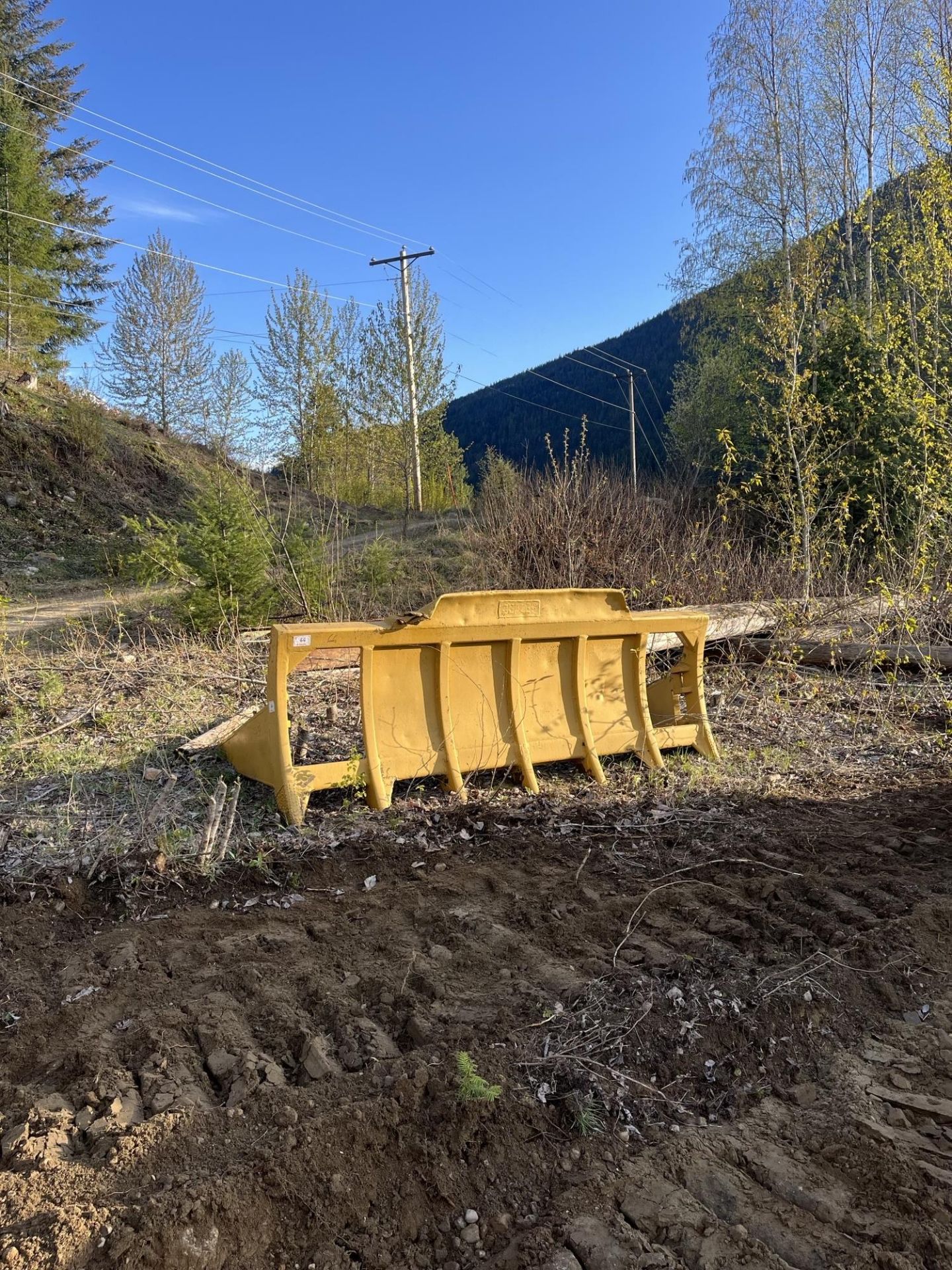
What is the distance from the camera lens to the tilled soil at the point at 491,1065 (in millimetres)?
1979

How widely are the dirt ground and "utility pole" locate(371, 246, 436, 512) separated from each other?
24.2 metres

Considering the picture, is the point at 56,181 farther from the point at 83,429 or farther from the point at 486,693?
the point at 486,693

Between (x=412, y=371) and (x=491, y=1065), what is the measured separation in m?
27.5

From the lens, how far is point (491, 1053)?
8.55 feet

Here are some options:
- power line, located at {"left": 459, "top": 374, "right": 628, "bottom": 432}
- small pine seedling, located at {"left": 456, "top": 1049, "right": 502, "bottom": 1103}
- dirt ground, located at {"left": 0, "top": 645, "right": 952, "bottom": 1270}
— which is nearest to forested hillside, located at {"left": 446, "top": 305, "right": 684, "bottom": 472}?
power line, located at {"left": 459, "top": 374, "right": 628, "bottom": 432}

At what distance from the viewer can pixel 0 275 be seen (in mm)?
24391

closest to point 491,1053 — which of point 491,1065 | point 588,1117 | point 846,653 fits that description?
point 491,1065

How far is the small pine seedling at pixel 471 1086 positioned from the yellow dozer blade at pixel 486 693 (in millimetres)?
2421

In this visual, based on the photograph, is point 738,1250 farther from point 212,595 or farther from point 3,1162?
point 212,595

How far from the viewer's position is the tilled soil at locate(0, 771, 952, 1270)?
1.98 meters

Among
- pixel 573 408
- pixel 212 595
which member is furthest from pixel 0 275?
pixel 573 408

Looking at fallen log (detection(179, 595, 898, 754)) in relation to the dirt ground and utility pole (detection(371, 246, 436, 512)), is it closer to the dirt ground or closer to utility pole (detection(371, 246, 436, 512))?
the dirt ground

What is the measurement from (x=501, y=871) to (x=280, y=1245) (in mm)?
2333

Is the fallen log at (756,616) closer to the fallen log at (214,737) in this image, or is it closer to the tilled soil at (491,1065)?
the fallen log at (214,737)
